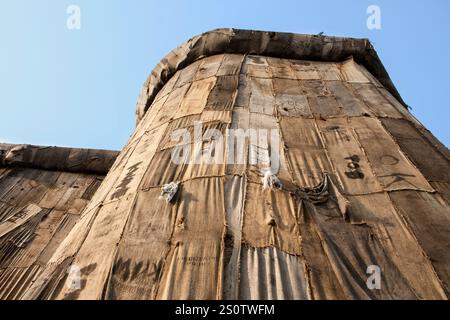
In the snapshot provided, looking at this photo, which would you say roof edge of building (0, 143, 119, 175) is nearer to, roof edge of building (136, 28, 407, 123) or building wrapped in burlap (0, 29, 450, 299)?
roof edge of building (136, 28, 407, 123)

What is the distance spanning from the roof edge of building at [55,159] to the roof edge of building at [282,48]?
378 cm

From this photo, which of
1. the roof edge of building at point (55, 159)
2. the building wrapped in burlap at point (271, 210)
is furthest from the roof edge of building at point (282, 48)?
the roof edge of building at point (55, 159)

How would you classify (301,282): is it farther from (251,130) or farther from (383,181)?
(251,130)

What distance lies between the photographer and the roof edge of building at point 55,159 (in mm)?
13195

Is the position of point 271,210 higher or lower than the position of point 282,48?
lower

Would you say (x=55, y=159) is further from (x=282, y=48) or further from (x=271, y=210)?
(x=271, y=210)

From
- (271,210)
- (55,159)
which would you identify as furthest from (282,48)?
(55,159)

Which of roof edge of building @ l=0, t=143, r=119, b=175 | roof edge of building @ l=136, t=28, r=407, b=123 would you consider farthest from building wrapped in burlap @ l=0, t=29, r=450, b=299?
roof edge of building @ l=0, t=143, r=119, b=175

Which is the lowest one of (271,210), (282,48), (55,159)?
(55,159)

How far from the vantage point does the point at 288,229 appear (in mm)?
5641

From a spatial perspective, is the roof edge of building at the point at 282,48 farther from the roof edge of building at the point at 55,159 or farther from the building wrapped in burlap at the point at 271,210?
the roof edge of building at the point at 55,159

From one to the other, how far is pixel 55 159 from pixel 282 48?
839 cm

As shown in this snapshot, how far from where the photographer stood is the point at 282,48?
40.2 feet

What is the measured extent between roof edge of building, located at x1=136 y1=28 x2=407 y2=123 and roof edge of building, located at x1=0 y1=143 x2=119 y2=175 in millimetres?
3780
